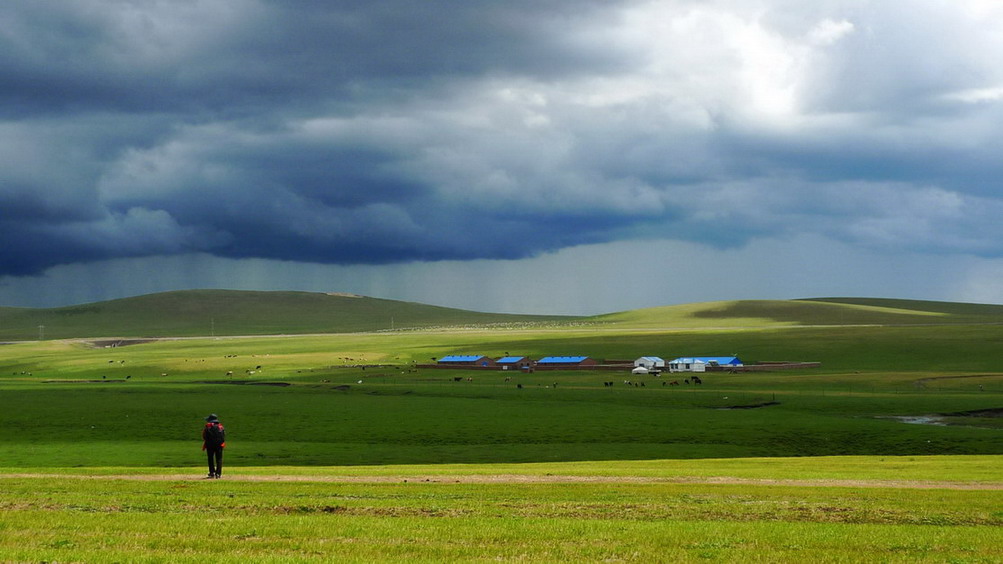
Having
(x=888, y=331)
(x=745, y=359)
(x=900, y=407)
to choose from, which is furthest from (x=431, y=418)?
(x=888, y=331)

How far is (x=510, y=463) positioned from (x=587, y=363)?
10947cm

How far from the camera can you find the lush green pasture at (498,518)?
58.6ft

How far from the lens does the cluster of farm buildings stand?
153500 mm

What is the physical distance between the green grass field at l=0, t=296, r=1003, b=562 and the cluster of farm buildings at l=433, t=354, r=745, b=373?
332 inches

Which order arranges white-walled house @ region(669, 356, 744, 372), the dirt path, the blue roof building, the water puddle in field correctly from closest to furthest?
the dirt path < the water puddle in field < white-walled house @ region(669, 356, 744, 372) < the blue roof building

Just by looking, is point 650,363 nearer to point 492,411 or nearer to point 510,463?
point 492,411

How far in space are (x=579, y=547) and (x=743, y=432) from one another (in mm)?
57845

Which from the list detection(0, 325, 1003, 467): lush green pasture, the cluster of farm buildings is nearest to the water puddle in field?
detection(0, 325, 1003, 467): lush green pasture

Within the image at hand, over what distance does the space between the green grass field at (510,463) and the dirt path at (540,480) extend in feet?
0.87

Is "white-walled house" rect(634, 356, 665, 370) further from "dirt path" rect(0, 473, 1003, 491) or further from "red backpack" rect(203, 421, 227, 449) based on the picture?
"red backpack" rect(203, 421, 227, 449)

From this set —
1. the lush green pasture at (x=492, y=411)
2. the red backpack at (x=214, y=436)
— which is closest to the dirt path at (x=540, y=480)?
the red backpack at (x=214, y=436)

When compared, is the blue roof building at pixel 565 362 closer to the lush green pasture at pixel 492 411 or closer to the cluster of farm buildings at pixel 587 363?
the cluster of farm buildings at pixel 587 363

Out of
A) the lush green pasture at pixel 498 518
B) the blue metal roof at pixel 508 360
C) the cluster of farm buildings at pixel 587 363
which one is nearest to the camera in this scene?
the lush green pasture at pixel 498 518

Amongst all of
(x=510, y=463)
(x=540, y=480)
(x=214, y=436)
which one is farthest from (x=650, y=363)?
(x=214, y=436)
